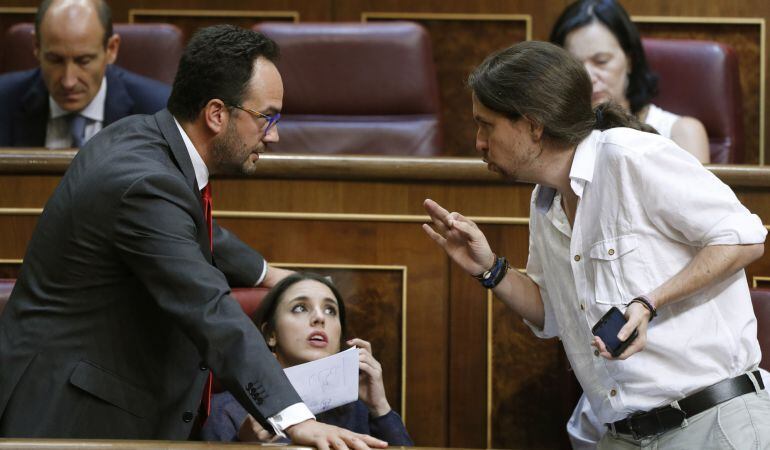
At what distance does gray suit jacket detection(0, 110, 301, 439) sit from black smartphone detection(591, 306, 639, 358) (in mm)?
318

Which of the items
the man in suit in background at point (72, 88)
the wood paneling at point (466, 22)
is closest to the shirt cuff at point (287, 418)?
the man in suit in background at point (72, 88)

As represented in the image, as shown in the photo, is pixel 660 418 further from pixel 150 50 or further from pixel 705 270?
pixel 150 50

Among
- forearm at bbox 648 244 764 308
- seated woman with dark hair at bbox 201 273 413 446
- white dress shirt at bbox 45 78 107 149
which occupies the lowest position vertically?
seated woman with dark hair at bbox 201 273 413 446

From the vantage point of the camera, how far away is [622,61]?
1.84 metres

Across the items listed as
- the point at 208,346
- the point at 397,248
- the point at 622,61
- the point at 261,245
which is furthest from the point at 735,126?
the point at 208,346

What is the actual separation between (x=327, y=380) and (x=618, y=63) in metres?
0.95

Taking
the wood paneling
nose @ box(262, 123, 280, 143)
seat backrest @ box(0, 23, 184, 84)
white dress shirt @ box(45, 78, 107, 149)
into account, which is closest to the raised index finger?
nose @ box(262, 123, 280, 143)

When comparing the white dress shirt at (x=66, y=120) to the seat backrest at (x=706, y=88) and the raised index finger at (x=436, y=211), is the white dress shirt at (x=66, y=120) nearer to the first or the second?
the raised index finger at (x=436, y=211)

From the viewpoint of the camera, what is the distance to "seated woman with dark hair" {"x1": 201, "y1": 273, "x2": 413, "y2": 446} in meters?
1.26

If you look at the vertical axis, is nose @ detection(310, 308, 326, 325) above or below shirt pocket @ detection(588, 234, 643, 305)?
below

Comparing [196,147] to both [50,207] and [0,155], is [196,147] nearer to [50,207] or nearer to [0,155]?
[50,207]

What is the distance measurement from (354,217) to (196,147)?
1.15 ft

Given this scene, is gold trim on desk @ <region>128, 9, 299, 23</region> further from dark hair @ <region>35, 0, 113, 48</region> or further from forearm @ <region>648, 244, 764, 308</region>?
forearm @ <region>648, 244, 764, 308</region>

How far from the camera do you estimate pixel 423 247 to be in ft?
4.72
